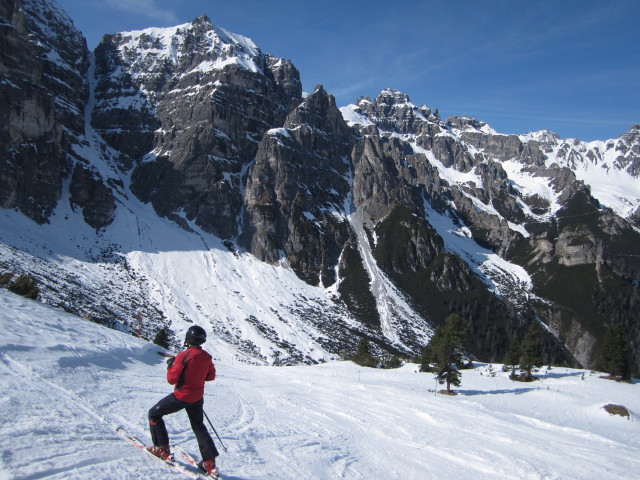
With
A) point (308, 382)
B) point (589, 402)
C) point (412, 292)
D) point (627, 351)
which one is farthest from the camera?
point (412, 292)

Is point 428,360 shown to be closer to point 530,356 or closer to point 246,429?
point 530,356

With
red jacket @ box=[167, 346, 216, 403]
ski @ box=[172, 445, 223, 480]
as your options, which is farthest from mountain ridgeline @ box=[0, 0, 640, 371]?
red jacket @ box=[167, 346, 216, 403]

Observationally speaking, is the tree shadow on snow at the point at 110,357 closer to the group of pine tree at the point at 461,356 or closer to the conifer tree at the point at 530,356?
the group of pine tree at the point at 461,356

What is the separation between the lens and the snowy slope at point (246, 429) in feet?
24.9

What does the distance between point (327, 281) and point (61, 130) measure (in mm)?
100002

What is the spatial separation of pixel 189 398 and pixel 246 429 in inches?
184

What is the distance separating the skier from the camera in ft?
24.6

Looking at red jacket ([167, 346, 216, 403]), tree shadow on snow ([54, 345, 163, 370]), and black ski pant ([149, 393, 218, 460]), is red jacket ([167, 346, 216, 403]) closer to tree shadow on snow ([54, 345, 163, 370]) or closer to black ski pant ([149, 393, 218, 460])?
black ski pant ([149, 393, 218, 460])

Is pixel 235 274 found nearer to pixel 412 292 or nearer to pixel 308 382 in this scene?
pixel 412 292

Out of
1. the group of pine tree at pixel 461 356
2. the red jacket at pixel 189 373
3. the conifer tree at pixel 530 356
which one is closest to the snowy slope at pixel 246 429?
the red jacket at pixel 189 373

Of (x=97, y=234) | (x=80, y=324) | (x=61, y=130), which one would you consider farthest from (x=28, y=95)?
(x=80, y=324)

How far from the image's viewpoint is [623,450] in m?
16.7

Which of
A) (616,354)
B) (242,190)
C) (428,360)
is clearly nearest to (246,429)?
(428,360)

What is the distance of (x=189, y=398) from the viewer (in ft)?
25.0
